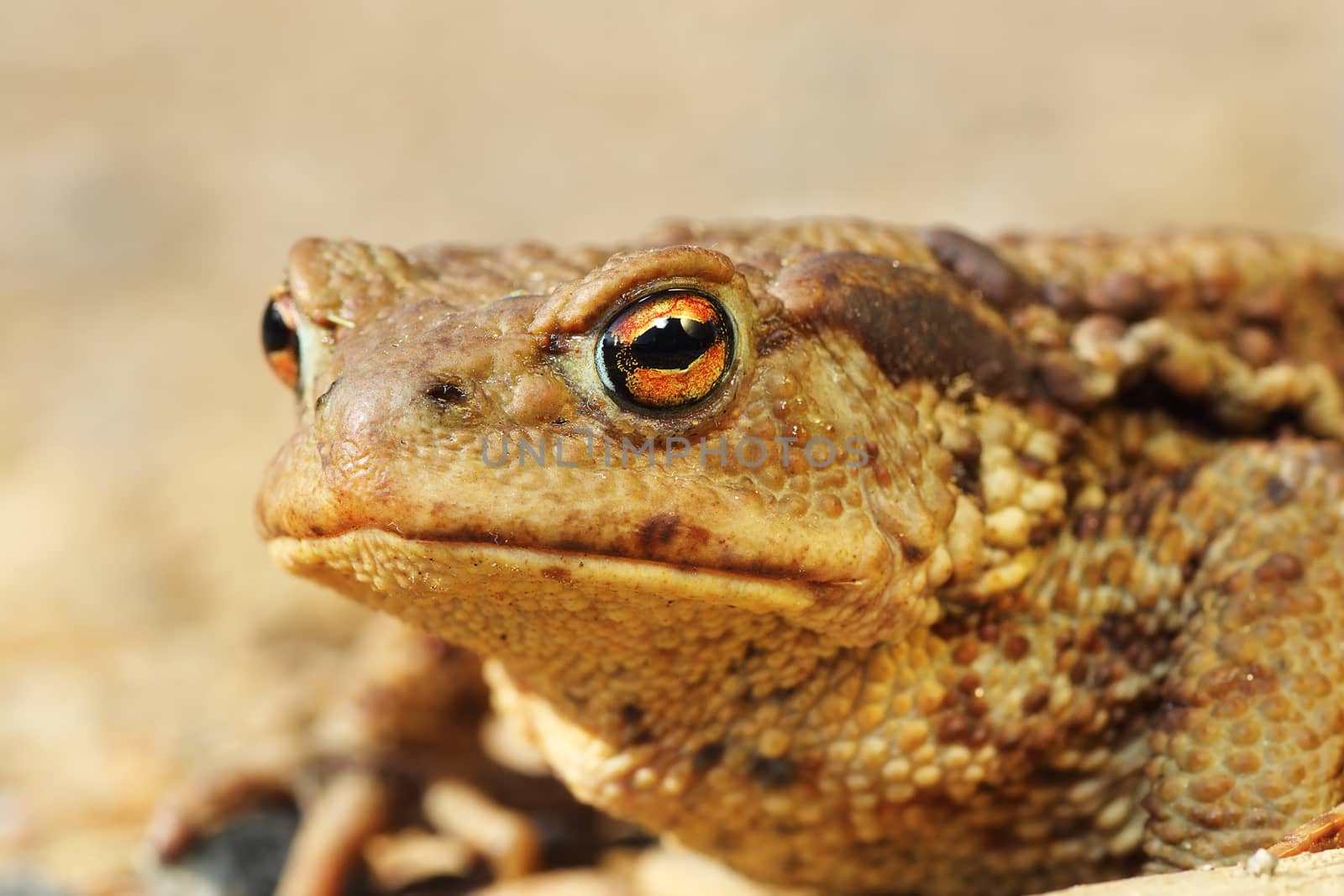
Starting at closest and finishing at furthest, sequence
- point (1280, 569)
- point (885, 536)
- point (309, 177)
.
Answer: point (885, 536), point (1280, 569), point (309, 177)

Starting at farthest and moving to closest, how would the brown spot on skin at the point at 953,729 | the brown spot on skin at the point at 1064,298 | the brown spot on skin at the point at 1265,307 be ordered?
the brown spot on skin at the point at 1265,307, the brown spot on skin at the point at 1064,298, the brown spot on skin at the point at 953,729

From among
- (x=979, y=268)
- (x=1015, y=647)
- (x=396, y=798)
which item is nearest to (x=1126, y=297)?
(x=979, y=268)

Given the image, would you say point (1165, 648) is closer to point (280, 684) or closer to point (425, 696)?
point (425, 696)

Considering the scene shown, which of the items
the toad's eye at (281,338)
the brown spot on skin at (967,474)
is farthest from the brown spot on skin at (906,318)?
the toad's eye at (281,338)

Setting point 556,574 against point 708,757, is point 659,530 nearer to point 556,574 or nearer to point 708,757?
point 556,574

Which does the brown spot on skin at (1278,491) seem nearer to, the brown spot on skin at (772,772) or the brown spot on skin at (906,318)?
the brown spot on skin at (906,318)

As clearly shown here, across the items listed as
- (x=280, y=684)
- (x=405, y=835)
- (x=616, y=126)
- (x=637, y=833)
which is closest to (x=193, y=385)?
(x=280, y=684)
